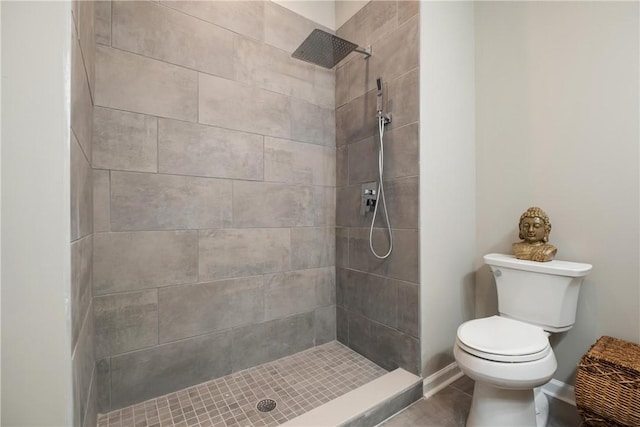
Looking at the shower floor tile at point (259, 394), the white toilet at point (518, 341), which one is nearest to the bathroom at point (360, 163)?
the shower floor tile at point (259, 394)

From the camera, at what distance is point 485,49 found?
1.81 m

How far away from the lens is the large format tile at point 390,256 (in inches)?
→ 62.1

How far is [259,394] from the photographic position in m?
1.52

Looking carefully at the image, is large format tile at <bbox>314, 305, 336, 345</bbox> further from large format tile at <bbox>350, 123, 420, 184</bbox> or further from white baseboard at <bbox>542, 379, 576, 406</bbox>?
white baseboard at <bbox>542, 379, 576, 406</bbox>

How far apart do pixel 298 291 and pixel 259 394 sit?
0.64 meters

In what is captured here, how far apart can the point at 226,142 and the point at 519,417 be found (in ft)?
6.55

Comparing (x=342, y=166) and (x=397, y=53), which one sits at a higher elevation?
(x=397, y=53)

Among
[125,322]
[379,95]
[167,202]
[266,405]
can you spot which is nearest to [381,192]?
[379,95]

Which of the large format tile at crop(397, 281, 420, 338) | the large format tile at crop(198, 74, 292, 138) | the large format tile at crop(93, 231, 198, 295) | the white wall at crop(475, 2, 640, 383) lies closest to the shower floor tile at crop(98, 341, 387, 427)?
the large format tile at crop(397, 281, 420, 338)

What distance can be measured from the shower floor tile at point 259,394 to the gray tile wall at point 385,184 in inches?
9.0

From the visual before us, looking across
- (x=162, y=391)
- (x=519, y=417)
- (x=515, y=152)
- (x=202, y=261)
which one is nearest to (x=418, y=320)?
(x=519, y=417)

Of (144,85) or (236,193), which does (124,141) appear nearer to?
(144,85)

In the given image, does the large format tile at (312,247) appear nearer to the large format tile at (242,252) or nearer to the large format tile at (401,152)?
the large format tile at (242,252)

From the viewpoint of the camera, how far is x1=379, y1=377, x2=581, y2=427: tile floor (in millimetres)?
1332
